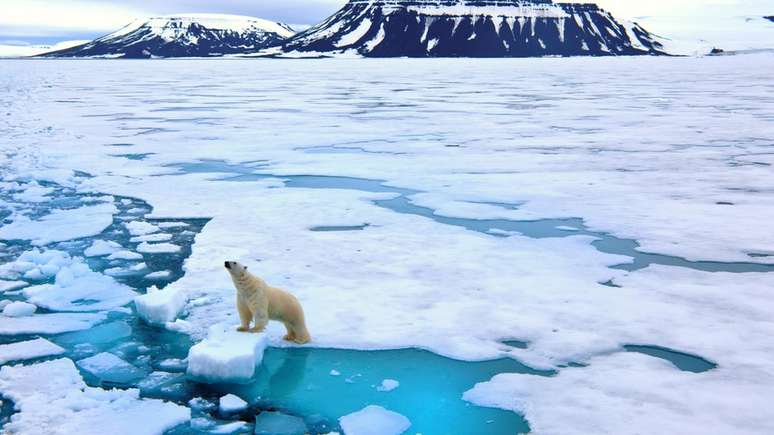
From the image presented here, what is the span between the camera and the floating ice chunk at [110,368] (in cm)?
392

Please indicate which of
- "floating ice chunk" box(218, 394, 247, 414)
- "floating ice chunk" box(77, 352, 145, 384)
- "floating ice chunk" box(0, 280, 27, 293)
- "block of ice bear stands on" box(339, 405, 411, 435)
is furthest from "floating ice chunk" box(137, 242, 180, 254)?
"block of ice bear stands on" box(339, 405, 411, 435)

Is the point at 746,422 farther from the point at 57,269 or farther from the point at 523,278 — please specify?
the point at 57,269

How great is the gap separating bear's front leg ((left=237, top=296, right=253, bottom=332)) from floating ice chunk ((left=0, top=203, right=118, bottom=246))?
3.18 metres

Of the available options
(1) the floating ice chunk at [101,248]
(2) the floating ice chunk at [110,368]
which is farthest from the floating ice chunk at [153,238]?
(2) the floating ice chunk at [110,368]

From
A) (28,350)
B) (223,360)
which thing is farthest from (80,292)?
(223,360)

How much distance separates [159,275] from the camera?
18.5 ft

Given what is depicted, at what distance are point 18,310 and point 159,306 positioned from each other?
1.06 meters

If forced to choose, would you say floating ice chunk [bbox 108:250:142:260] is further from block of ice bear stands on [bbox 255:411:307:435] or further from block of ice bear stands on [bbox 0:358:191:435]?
block of ice bear stands on [bbox 255:411:307:435]

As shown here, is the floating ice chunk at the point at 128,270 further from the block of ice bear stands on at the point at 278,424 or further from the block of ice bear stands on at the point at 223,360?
the block of ice bear stands on at the point at 278,424

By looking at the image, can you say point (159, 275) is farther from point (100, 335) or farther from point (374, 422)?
point (374, 422)

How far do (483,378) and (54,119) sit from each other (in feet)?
57.9

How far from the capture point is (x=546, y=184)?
31.2ft

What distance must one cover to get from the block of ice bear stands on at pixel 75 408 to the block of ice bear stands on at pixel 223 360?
1.01ft

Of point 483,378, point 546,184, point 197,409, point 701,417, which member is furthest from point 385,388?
point 546,184
